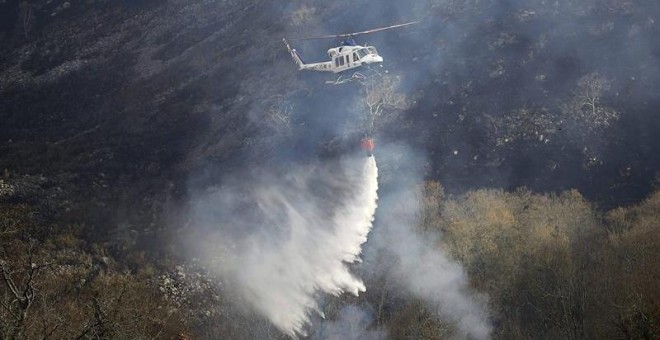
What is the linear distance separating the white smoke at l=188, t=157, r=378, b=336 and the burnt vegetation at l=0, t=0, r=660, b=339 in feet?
5.53

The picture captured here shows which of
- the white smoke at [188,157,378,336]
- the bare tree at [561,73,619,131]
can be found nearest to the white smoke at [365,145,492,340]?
the white smoke at [188,157,378,336]

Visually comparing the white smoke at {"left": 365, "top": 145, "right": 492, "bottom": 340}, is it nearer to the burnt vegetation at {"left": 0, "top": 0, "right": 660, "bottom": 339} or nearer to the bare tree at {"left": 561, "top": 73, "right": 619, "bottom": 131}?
the burnt vegetation at {"left": 0, "top": 0, "right": 660, "bottom": 339}

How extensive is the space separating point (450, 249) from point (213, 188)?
21.7 metres

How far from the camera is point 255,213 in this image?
156 ft

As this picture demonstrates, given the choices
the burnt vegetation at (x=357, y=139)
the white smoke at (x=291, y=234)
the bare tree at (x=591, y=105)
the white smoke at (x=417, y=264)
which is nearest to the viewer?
the burnt vegetation at (x=357, y=139)

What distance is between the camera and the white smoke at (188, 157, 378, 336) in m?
40.8

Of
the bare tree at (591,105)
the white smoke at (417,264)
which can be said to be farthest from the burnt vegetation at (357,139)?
the white smoke at (417,264)

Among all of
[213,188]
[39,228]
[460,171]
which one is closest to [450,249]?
[460,171]

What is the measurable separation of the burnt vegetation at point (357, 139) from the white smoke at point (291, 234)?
5.53 feet

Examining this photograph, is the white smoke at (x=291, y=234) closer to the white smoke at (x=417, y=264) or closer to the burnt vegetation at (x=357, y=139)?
the burnt vegetation at (x=357, y=139)

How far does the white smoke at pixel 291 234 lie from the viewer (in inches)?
1604

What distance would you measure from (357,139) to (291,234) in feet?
40.6

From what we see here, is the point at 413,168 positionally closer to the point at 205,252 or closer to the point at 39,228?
the point at 205,252

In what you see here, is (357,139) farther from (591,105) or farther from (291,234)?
(591,105)
